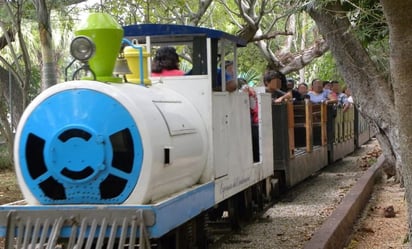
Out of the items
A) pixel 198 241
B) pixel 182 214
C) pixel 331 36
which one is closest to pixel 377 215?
pixel 331 36

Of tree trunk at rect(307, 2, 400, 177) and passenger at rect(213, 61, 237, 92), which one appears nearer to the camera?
passenger at rect(213, 61, 237, 92)

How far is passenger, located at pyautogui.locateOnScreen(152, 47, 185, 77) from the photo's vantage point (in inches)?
278

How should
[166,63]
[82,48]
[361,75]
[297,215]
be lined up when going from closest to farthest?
[82,48] → [166,63] → [361,75] → [297,215]

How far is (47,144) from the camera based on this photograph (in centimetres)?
529

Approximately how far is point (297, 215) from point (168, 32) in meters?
3.62

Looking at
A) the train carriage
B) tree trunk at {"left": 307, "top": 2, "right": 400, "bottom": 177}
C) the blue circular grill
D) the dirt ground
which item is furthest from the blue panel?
tree trunk at {"left": 307, "top": 2, "right": 400, "bottom": 177}

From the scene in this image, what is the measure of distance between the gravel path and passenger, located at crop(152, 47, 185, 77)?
6.60 ft

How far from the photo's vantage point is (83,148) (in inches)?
205

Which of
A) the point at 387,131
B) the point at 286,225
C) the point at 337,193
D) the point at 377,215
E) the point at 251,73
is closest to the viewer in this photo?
the point at 387,131

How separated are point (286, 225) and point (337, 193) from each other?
2.81m

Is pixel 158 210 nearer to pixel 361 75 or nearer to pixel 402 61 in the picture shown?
pixel 402 61

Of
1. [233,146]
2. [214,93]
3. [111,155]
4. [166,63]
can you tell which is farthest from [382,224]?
[111,155]

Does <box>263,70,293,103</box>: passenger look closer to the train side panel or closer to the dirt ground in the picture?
the dirt ground

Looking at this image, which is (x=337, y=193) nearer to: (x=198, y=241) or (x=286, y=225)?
(x=286, y=225)
